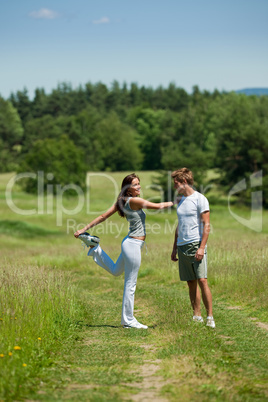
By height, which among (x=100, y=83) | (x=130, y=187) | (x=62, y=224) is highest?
(x=100, y=83)

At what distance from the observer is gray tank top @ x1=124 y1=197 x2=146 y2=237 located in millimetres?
8172

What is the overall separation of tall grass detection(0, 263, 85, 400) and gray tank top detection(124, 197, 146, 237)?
1.63m

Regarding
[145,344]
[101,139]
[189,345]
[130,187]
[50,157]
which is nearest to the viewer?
[189,345]

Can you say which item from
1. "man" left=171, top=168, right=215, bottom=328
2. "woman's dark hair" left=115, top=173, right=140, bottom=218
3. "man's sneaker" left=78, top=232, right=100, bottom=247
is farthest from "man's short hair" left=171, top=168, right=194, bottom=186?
"man's sneaker" left=78, top=232, right=100, bottom=247

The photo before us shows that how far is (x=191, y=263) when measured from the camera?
812 centimetres

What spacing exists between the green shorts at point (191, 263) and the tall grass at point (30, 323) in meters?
1.92

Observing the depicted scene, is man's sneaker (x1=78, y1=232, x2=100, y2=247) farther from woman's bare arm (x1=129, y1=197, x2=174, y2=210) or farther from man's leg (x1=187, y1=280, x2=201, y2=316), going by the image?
man's leg (x1=187, y1=280, x2=201, y2=316)

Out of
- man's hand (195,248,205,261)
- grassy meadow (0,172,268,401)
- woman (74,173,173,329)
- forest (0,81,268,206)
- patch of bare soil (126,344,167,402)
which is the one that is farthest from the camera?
forest (0,81,268,206)

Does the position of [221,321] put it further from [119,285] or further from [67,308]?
[119,285]

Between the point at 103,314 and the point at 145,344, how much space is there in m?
2.77

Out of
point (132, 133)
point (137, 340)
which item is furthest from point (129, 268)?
point (132, 133)

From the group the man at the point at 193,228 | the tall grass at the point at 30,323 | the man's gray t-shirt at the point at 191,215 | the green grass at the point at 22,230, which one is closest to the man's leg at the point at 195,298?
the man at the point at 193,228

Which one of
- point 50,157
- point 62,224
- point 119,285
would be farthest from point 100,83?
point 119,285

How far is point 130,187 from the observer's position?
319 inches
